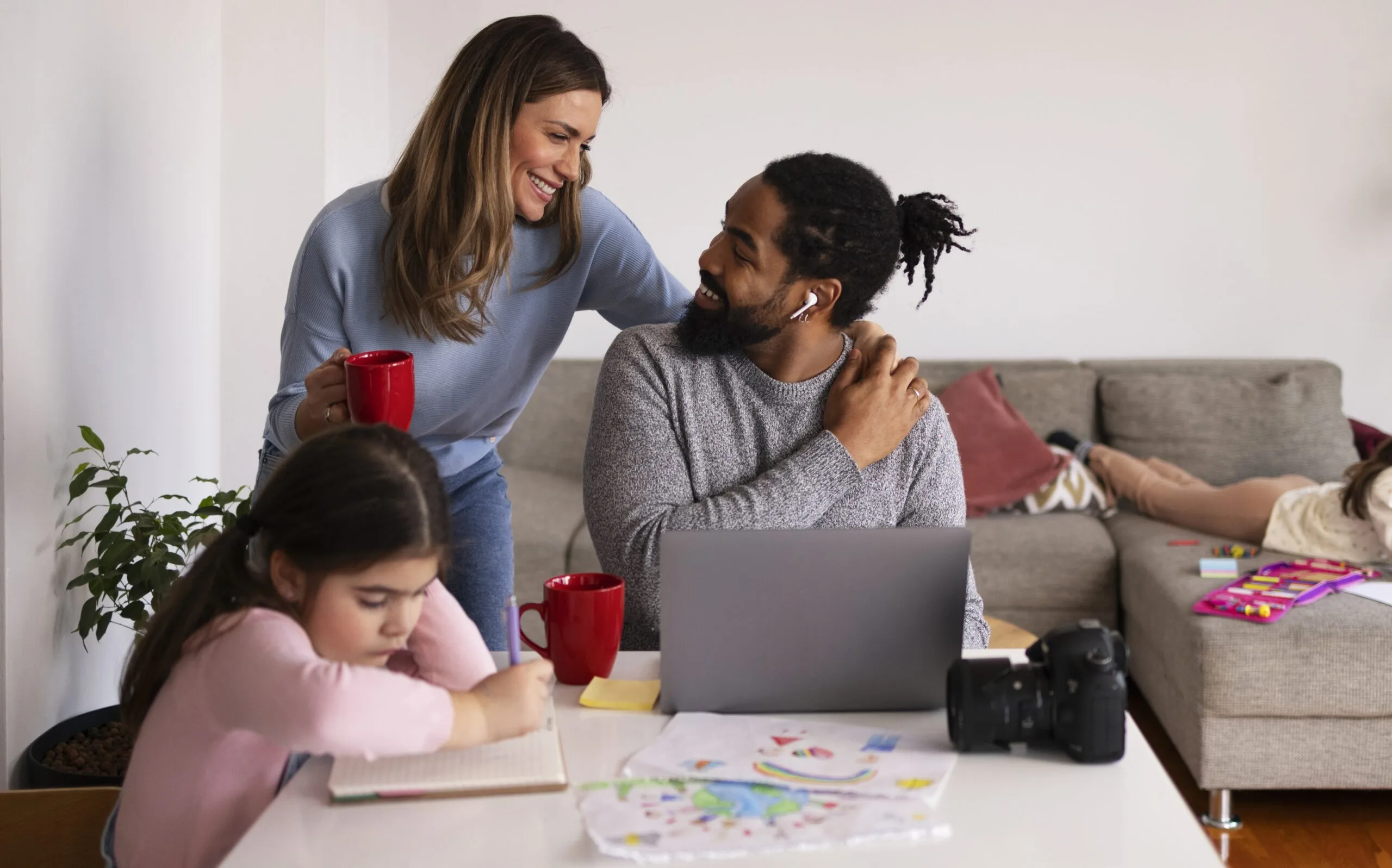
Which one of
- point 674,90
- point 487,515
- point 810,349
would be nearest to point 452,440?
point 487,515

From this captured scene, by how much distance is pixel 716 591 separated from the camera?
45.3 inches

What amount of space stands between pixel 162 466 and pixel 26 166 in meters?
0.76

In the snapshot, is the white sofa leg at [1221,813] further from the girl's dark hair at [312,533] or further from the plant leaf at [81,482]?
the plant leaf at [81,482]

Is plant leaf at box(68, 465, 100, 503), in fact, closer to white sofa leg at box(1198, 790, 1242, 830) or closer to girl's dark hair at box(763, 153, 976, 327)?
girl's dark hair at box(763, 153, 976, 327)

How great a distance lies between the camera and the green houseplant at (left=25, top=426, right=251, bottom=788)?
190 cm

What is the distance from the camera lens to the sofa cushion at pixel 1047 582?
3.14 metres

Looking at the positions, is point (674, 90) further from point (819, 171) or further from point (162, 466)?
point (819, 171)

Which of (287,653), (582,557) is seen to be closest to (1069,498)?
(582,557)

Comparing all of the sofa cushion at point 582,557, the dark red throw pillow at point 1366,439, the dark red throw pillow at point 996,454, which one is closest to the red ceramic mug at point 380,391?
the sofa cushion at point 582,557

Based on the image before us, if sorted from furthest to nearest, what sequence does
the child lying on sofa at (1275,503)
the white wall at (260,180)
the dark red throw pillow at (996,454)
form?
1. the dark red throw pillow at (996,454)
2. the child lying on sofa at (1275,503)
3. the white wall at (260,180)

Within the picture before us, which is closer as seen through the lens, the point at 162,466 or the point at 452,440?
the point at 452,440

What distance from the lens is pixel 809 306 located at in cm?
165

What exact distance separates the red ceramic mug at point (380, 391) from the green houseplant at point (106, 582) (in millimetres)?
656

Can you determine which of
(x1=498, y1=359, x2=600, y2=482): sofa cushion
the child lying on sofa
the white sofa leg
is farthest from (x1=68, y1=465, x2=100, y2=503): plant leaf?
the child lying on sofa
